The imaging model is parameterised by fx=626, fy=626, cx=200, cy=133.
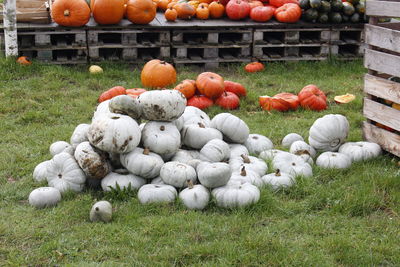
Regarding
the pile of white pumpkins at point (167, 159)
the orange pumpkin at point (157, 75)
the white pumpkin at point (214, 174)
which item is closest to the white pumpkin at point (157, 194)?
the pile of white pumpkins at point (167, 159)

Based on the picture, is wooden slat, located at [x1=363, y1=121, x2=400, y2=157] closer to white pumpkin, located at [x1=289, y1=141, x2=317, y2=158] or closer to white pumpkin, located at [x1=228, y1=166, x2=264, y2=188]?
white pumpkin, located at [x1=289, y1=141, x2=317, y2=158]

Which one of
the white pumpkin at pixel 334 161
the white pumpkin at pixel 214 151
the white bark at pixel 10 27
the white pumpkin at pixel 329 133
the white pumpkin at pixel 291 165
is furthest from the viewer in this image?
the white bark at pixel 10 27

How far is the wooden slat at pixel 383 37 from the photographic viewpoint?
612cm

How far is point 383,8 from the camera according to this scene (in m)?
6.31

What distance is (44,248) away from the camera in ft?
15.0

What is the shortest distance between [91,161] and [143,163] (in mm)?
453

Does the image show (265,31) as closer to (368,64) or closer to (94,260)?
(368,64)

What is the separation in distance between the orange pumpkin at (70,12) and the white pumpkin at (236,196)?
515 centimetres

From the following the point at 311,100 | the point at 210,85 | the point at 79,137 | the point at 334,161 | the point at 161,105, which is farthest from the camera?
the point at 311,100

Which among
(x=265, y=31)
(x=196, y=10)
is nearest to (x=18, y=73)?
(x=196, y=10)

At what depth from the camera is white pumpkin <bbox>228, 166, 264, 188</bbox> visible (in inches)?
216

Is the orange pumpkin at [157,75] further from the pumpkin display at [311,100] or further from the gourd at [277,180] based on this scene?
the gourd at [277,180]

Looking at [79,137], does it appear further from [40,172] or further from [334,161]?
[334,161]

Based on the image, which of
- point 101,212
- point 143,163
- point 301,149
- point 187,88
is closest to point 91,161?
point 143,163
